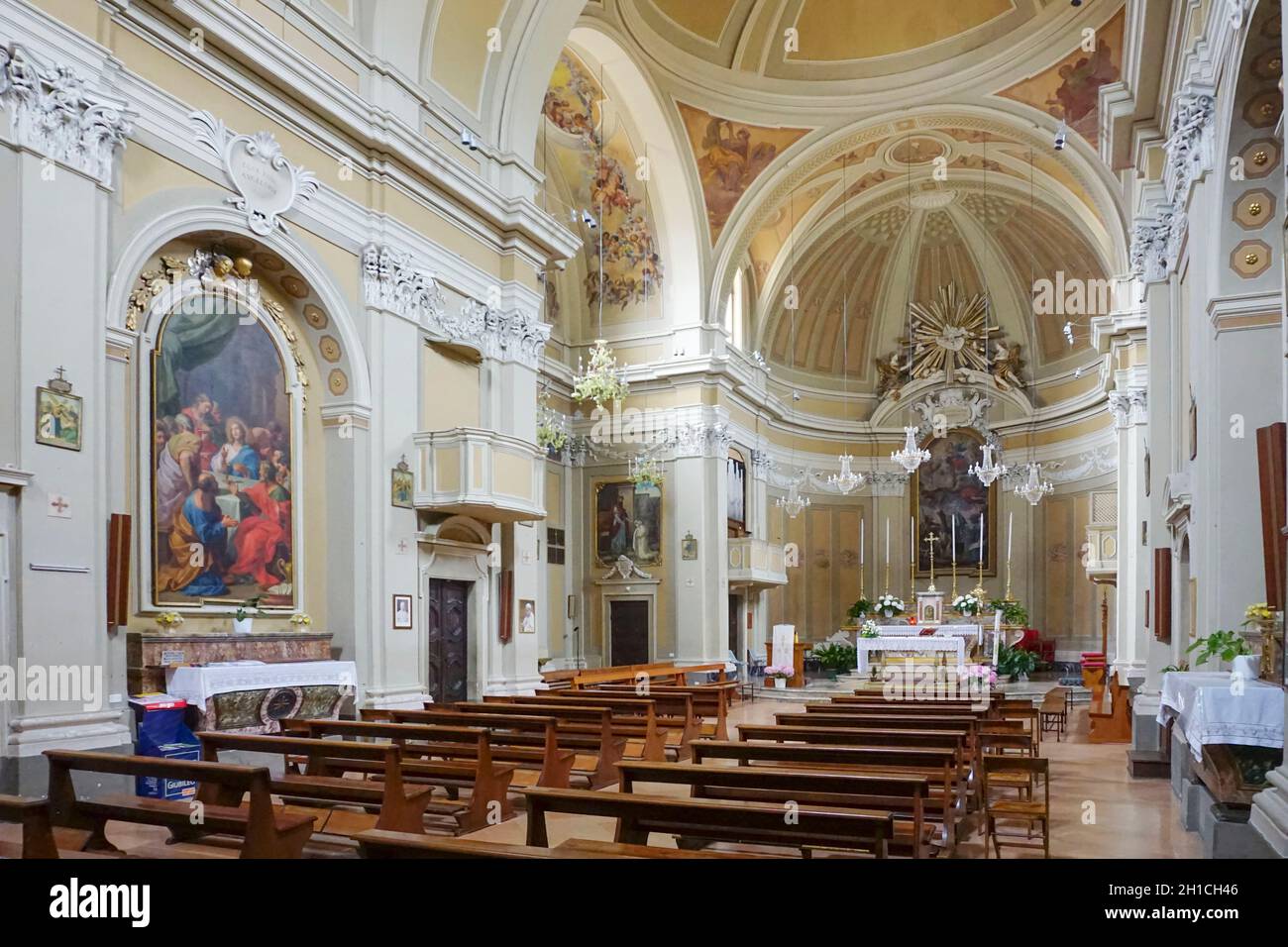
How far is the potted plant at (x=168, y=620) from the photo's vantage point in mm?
8758

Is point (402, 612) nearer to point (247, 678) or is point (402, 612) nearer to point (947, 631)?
point (247, 678)

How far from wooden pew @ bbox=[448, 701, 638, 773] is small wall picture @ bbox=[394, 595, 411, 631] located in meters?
1.60

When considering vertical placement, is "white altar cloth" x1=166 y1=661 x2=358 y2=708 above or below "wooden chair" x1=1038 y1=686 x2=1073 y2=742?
above

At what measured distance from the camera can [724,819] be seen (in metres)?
4.70

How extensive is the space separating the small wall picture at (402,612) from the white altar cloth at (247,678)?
3.83ft

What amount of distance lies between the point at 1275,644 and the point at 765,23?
15.8m

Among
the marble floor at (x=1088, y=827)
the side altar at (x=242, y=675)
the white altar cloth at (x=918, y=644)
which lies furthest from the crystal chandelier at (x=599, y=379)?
the marble floor at (x=1088, y=827)

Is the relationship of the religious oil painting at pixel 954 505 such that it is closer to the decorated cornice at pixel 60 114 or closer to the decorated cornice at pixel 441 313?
the decorated cornice at pixel 441 313

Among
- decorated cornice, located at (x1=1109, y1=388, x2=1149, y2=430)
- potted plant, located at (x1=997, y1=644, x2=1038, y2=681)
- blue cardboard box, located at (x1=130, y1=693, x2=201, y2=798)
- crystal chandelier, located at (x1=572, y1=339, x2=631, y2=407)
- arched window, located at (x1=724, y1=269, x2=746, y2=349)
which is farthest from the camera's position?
arched window, located at (x1=724, y1=269, x2=746, y2=349)

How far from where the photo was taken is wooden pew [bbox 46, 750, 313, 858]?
5.03m

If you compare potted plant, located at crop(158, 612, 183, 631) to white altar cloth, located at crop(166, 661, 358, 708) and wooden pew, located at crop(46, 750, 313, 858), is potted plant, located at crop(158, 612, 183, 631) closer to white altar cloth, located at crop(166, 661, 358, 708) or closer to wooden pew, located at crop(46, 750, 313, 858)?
white altar cloth, located at crop(166, 661, 358, 708)

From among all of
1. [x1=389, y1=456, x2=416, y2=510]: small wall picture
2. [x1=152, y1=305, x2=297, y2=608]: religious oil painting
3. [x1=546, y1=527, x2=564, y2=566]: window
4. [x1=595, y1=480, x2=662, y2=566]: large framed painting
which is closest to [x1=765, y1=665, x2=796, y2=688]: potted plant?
[x1=595, y1=480, x2=662, y2=566]: large framed painting

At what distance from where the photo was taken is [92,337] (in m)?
7.93

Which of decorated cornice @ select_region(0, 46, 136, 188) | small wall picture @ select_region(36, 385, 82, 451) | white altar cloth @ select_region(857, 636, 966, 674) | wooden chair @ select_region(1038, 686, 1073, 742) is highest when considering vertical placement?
decorated cornice @ select_region(0, 46, 136, 188)
